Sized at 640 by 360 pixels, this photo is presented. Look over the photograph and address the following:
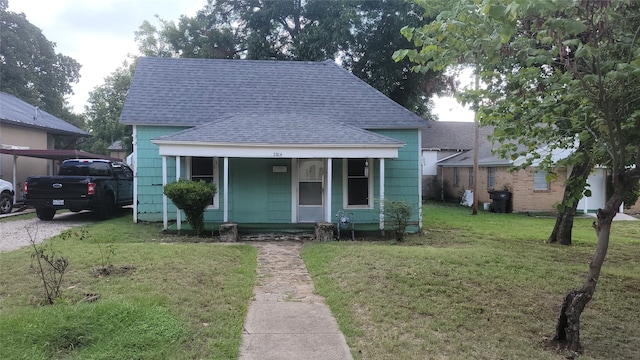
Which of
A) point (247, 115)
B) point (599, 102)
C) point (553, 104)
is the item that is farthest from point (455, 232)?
Answer: point (599, 102)

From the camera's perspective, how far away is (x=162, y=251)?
7465mm

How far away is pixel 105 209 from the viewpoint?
488 inches

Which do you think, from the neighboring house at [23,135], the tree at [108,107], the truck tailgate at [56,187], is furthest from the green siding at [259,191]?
the tree at [108,107]

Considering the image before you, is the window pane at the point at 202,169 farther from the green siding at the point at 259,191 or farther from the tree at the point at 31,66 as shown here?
the tree at the point at 31,66

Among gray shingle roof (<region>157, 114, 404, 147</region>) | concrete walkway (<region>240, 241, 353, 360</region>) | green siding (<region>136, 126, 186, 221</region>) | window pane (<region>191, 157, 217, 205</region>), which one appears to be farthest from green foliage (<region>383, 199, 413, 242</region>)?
green siding (<region>136, 126, 186, 221</region>)

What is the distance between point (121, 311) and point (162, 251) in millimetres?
3401

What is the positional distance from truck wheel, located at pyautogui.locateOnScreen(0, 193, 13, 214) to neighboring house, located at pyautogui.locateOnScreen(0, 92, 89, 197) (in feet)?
5.77

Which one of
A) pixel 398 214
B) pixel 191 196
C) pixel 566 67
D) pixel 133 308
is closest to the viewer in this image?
pixel 566 67

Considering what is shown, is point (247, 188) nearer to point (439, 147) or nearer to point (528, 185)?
point (528, 185)

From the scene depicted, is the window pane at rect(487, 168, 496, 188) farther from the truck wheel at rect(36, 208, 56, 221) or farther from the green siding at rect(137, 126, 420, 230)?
the truck wheel at rect(36, 208, 56, 221)

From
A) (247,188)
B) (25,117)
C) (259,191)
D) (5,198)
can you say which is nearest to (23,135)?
(25,117)

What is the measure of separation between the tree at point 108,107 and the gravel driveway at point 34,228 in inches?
853

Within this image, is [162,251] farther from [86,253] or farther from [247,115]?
[247,115]

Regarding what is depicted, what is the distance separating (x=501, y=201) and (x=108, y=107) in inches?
1431
